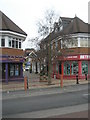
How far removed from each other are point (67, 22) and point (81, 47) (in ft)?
27.1

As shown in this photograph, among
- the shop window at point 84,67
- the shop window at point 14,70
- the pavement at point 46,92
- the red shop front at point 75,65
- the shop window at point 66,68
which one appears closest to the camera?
the pavement at point 46,92

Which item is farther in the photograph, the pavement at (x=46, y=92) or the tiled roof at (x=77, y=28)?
the tiled roof at (x=77, y=28)

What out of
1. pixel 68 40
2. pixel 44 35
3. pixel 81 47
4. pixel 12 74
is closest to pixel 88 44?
pixel 81 47

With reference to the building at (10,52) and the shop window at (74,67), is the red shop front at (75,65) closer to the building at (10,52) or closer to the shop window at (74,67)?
the shop window at (74,67)

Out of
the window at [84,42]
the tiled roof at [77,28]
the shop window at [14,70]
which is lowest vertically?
the shop window at [14,70]

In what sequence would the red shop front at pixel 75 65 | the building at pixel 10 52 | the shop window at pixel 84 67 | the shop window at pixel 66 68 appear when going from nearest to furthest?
the building at pixel 10 52 < the red shop front at pixel 75 65 < the shop window at pixel 84 67 < the shop window at pixel 66 68

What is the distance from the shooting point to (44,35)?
75.6ft

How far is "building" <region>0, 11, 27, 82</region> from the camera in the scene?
2444 centimetres

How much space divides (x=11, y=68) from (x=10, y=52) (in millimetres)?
2526

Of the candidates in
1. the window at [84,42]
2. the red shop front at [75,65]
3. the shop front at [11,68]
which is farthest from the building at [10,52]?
the window at [84,42]

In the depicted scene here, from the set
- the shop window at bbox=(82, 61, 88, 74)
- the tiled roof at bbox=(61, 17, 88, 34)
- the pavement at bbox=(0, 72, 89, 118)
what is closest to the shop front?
the pavement at bbox=(0, 72, 89, 118)

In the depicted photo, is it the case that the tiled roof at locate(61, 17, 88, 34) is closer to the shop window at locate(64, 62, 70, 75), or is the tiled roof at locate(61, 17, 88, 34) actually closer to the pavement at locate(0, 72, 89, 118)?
the shop window at locate(64, 62, 70, 75)

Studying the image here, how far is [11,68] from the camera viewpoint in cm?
2670

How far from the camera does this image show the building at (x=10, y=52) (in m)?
24.4
